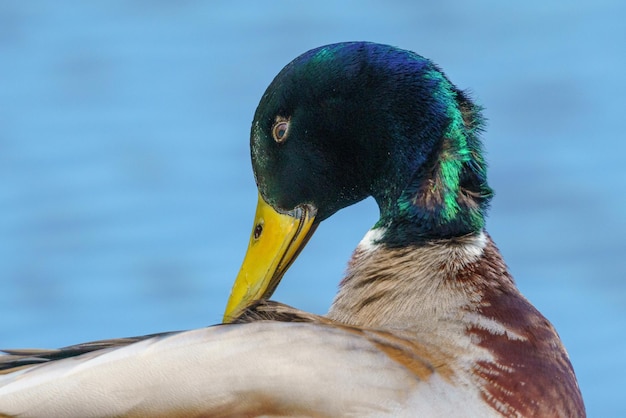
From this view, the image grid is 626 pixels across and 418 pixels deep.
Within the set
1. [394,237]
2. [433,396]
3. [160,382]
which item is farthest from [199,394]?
[394,237]

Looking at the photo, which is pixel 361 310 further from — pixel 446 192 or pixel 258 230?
pixel 258 230

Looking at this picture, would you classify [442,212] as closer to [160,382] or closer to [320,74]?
[320,74]

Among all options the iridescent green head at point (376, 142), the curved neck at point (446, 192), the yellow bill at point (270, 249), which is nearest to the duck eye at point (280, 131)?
the iridescent green head at point (376, 142)

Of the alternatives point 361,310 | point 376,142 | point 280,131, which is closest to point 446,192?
point 376,142

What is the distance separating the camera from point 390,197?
4387 millimetres

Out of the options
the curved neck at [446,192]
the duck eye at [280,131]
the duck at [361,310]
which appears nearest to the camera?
the duck at [361,310]

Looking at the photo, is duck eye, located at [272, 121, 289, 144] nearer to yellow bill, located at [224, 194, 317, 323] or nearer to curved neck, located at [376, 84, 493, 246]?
yellow bill, located at [224, 194, 317, 323]

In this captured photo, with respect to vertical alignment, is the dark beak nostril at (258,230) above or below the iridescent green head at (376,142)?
below

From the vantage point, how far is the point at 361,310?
13.6 feet

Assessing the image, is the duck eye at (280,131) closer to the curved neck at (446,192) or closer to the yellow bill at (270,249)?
the yellow bill at (270,249)

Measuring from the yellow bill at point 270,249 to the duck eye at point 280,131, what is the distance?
20 centimetres

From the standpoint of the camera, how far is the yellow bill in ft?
14.7

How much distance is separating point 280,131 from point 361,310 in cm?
62

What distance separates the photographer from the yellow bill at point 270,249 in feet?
14.7
